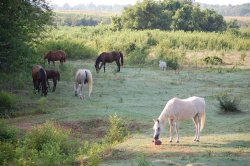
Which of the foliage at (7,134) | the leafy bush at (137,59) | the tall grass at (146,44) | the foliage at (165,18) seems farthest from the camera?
the foliage at (165,18)

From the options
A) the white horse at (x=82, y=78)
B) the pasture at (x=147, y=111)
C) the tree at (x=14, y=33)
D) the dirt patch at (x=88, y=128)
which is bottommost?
the dirt patch at (x=88, y=128)

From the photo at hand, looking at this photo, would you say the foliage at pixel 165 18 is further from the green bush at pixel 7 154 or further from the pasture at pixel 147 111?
the green bush at pixel 7 154

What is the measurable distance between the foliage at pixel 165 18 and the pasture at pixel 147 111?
24.2 m

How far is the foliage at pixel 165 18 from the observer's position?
172 ft

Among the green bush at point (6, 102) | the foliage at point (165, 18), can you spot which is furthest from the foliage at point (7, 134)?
the foliage at point (165, 18)

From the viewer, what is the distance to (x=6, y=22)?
682 inches

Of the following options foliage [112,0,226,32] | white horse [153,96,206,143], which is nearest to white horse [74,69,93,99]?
→ white horse [153,96,206,143]

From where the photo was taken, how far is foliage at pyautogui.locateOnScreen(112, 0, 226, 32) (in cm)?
5253

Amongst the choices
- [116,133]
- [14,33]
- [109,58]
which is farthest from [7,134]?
[109,58]

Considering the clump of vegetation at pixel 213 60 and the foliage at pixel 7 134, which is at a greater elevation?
the clump of vegetation at pixel 213 60

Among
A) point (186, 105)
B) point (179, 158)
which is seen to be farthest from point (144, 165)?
point (186, 105)

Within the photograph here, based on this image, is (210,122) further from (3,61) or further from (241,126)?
(3,61)

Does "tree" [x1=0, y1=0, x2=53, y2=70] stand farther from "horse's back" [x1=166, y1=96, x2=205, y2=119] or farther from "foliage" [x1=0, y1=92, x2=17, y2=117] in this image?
"horse's back" [x1=166, y1=96, x2=205, y2=119]

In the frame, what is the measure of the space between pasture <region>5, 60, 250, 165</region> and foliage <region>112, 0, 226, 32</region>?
79.3ft
